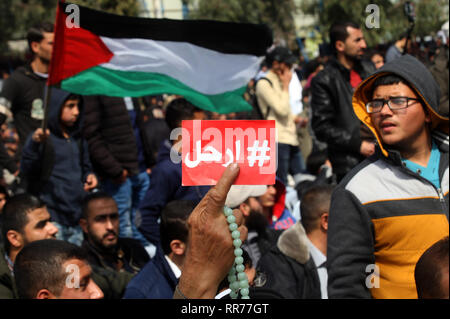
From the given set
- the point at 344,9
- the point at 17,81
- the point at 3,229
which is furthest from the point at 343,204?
the point at 344,9

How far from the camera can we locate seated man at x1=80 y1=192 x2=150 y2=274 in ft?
15.6

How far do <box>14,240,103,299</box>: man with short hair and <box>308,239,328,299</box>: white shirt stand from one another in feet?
4.06

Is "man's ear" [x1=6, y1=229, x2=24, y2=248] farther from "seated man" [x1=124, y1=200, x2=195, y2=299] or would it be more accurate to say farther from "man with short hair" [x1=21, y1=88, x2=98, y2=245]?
"seated man" [x1=124, y1=200, x2=195, y2=299]

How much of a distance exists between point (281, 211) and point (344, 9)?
12956 mm

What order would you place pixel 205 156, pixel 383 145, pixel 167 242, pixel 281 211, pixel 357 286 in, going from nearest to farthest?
pixel 205 156 → pixel 357 286 → pixel 383 145 → pixel 167 242 → pixel 281 211

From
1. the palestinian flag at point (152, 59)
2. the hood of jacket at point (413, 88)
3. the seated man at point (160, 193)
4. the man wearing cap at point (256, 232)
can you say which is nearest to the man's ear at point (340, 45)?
the palestinian flag at point (152, 59)

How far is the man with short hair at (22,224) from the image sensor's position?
4137 mm

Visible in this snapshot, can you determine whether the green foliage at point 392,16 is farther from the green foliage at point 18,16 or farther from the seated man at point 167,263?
the seated man at point 167,263

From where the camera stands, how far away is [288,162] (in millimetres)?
7238

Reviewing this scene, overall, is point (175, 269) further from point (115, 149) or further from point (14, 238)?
point (115, 149)

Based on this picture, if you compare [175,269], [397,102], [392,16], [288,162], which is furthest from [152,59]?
[392,16]

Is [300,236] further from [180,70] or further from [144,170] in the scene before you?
[144,170]

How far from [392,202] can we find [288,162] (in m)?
4.67

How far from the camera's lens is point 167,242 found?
3.59 metres
